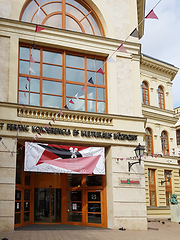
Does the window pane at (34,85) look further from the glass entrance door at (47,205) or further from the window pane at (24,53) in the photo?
the glass entrance door at (47,205)

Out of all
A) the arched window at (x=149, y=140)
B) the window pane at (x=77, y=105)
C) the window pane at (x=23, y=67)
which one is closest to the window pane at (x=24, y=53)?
the window pane at (x=23, y=67)

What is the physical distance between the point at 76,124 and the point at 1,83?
12.3ft

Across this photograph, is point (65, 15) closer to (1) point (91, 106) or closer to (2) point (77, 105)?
(2) point (77, 105)

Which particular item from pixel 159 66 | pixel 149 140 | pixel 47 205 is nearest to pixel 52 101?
pixel 47 205

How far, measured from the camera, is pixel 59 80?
1545 cm

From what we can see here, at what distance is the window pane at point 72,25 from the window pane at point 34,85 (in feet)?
10.9

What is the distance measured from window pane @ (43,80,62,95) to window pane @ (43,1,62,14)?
3.69 m

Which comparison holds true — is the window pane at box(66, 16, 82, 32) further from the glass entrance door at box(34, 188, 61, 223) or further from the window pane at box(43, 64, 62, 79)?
the glass entrance door at box(34, 188, 61, 223)

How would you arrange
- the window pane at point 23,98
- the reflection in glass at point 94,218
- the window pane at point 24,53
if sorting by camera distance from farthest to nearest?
the reflection in glass at point 94,218 → the window pane at point 24,53 → the window pane at point 23,98

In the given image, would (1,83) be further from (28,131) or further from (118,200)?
(118,200)

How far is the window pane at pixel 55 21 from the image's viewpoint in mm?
15906

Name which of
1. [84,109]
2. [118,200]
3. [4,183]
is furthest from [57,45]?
[118,200]

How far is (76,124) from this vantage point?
48.6 ft

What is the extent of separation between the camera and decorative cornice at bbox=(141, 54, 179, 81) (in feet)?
98.4
